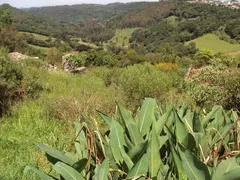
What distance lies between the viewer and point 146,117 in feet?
4.14

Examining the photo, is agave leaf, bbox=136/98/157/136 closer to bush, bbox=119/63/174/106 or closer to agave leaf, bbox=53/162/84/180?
agave leaf, bbox=53/162/84/180

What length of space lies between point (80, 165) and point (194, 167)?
37 centimetres

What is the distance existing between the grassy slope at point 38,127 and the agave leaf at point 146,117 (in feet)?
6.34

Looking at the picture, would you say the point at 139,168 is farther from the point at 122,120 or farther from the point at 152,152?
the point at 122,120

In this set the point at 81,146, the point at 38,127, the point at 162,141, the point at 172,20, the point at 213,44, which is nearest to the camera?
the point at 162,141

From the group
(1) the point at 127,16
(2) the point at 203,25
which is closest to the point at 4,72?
(2) the point at 203,25

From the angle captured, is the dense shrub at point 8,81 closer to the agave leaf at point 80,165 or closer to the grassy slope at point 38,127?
the grassy slope at point 38,127

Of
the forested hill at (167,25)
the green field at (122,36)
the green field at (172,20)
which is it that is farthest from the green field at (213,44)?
the green field at (122,36)

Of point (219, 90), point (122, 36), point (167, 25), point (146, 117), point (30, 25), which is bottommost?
point (122, 36)

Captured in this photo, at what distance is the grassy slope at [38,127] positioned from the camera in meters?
3.70

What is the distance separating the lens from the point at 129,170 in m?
1.02

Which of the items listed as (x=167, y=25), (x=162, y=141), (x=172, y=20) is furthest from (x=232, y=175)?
(x=172, y=20)

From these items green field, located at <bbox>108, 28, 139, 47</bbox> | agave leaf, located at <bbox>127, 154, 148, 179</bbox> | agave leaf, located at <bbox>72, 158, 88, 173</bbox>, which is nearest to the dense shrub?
agave leaf, located at <bbox>72, 158, 88, 173</bbox>

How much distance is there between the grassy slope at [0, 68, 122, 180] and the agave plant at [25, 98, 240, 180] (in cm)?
193
